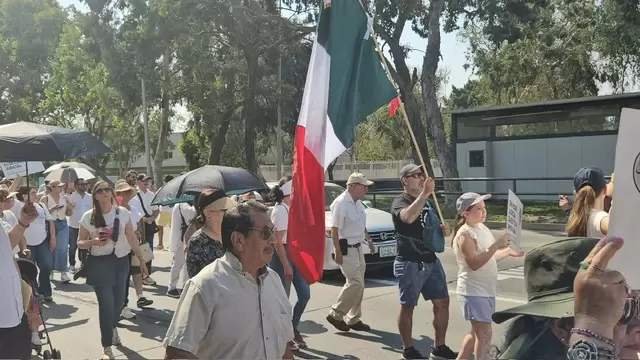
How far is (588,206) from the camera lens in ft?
12.3

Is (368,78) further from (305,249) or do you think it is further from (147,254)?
(147,254)

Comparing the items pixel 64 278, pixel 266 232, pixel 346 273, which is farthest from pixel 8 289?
pixel 64 278

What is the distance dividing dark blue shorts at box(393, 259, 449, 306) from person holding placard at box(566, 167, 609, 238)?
6.05 feet

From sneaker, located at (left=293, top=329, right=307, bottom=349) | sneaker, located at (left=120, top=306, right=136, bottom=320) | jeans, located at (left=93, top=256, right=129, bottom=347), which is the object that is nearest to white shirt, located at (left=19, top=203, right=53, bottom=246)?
sneaker, located at (left=120, top=306, right=136, bottom=320)

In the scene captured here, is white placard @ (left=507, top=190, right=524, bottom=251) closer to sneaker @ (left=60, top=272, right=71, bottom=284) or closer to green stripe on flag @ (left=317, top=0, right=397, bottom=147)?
green stripe on flag @ (left=317, top=0, right=397, bottom=147)

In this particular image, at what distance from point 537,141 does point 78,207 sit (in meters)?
17.4

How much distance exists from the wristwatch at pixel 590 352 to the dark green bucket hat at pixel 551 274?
1.16 feet

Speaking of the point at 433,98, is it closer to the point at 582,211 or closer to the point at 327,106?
the point at 327,106

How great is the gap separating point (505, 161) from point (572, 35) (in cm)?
909

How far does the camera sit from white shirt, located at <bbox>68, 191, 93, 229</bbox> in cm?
1033

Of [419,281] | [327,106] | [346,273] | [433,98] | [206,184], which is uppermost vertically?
[433,98]

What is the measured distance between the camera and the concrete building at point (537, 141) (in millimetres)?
20672

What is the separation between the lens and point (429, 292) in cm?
556

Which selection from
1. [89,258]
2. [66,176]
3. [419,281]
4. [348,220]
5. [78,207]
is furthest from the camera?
[66,176]
